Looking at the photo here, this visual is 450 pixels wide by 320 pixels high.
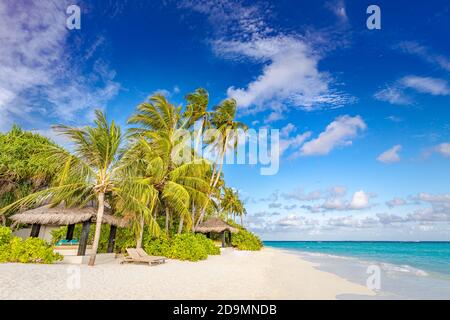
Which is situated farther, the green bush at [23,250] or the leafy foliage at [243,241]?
the leafy foliage at [243,241]

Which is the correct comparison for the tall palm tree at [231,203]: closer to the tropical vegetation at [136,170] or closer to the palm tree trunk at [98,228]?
the tropical vegetation at [136,170]

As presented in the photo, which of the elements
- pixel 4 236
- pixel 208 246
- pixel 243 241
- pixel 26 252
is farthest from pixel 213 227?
pixel 4 236

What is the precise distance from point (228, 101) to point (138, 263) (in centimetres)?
1251

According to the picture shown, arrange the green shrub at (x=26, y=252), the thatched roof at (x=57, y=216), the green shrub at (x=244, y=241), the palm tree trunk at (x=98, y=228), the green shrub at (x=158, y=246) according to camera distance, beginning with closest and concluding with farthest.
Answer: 1. the green shrub at (x=26, y=252)
2. the palm tree trunk at (x=98, y=228)
3. the thatched roof at (x=57, y=216)
4. the green shrub at (x=158, y=246)
5. the green shrub at (x=244, y=241)

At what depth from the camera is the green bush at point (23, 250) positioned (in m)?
8.25

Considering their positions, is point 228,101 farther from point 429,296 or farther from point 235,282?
point 429,296

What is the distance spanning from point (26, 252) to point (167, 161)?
6080 millimetres

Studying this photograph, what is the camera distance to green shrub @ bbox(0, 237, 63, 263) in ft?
27.1

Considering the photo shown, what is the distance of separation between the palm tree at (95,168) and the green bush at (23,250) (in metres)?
1.22

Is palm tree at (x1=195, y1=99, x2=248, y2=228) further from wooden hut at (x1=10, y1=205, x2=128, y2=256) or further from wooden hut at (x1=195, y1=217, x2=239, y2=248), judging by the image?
wooden hut at (x1=10, y1=205, x2=128, y2=256)

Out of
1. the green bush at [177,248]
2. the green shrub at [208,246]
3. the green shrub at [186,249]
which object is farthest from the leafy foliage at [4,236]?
the green shrub at [208,246]

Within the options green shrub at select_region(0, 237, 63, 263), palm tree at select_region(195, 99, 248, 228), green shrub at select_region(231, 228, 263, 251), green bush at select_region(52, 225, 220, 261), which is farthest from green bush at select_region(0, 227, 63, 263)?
green shrub at select_region(231, 228, 263, 251)

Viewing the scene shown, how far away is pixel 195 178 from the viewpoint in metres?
12.7
